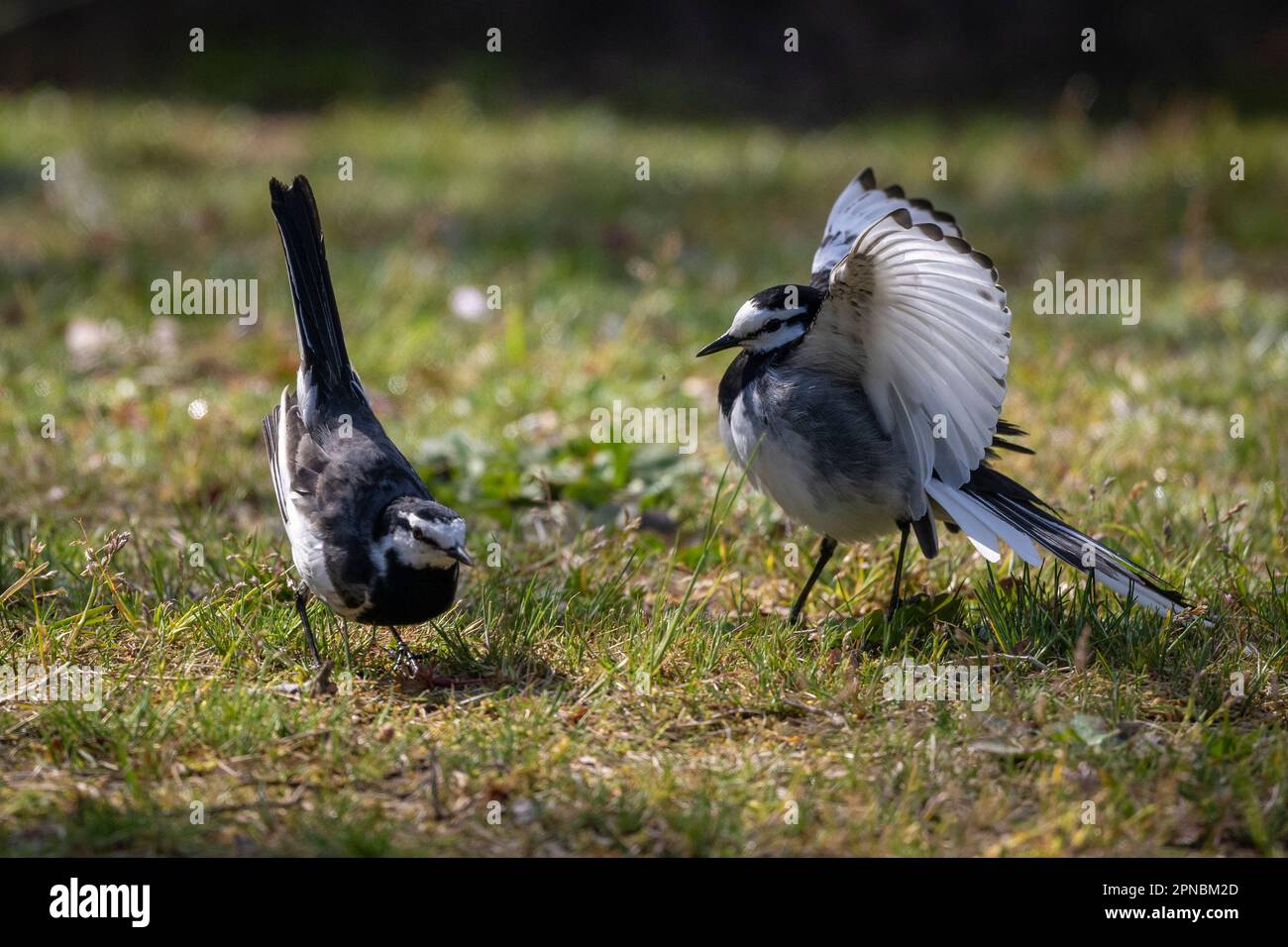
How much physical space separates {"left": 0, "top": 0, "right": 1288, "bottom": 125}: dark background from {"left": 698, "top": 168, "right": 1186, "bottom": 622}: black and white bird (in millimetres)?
8770

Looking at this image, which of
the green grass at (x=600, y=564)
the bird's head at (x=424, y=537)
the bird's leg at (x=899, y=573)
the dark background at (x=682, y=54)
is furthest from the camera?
the dark background at (x=682, y=54)

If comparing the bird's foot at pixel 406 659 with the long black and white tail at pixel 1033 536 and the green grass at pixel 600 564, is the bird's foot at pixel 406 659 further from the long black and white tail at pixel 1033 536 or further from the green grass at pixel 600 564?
the long black and white tail at pixel 1033 536

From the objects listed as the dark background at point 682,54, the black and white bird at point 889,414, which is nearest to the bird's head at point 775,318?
the black and white bird at point 889,414

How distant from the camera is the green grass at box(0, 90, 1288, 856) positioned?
3.17m

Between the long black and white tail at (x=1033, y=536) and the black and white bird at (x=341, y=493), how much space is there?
4.64ft

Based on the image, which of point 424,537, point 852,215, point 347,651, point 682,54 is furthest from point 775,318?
point 682,54

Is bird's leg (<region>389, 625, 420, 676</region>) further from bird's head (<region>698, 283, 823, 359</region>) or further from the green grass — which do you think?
bird's head (<region>698, 283, 823, 359</region>)

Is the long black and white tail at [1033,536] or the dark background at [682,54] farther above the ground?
the dark background at [682,54]

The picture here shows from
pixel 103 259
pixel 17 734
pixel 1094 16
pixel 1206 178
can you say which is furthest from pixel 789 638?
A: pixel 1094 16

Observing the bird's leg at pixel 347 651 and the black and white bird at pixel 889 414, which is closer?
the black and white bird at pixel 889 414

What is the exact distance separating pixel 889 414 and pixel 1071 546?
2.09 ft

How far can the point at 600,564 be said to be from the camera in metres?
4.49

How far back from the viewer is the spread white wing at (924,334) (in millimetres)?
3484

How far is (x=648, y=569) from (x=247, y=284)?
3.65 m
